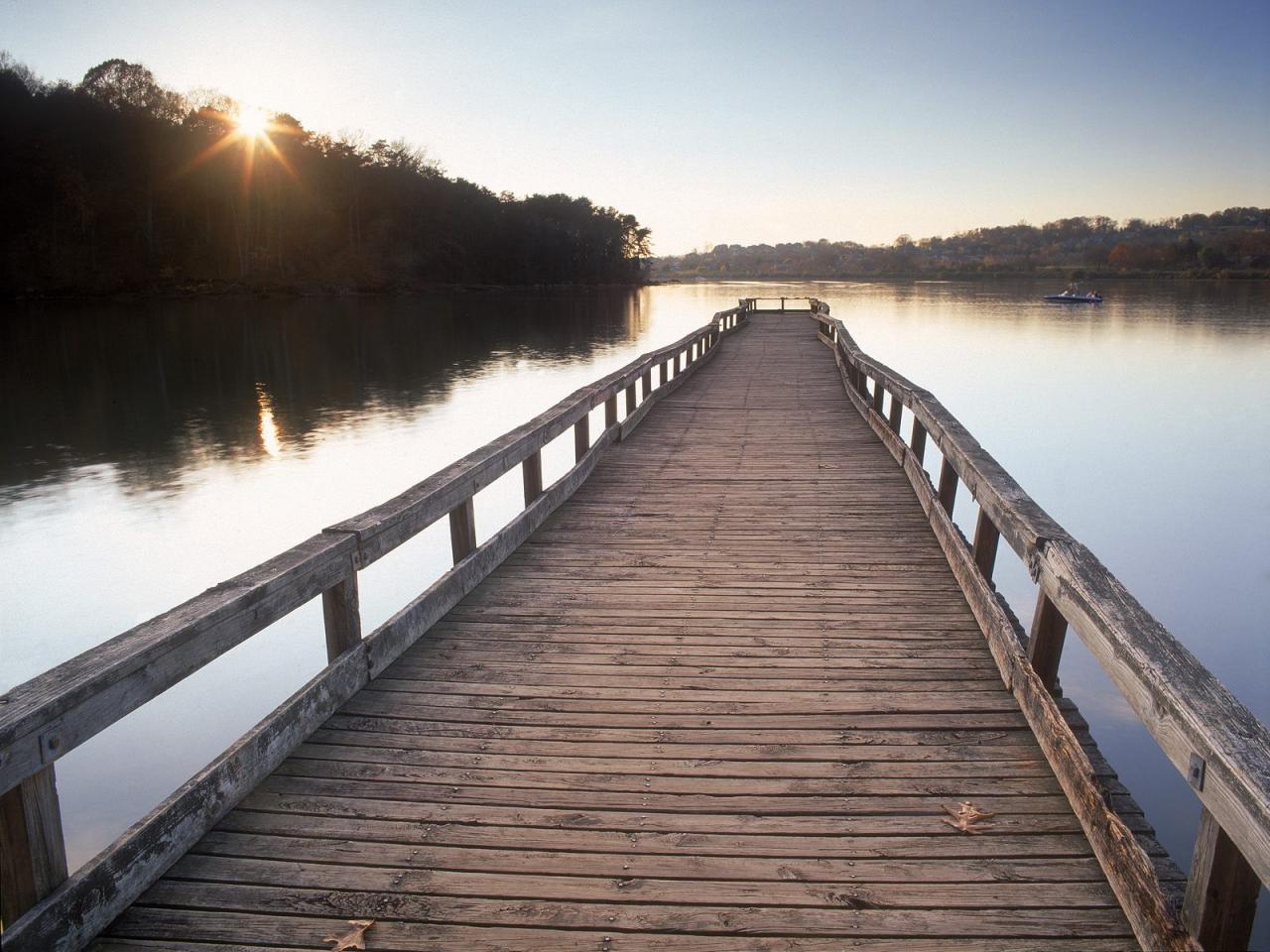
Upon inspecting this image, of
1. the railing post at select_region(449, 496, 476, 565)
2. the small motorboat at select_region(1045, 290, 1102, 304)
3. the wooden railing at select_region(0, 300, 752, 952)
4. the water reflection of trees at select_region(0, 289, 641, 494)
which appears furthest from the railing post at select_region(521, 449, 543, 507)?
the small motorboat at select_region(1045, 290, 1102, 304)

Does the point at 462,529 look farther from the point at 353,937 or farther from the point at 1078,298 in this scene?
the point at 1078,298

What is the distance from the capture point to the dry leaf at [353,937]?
2273mm

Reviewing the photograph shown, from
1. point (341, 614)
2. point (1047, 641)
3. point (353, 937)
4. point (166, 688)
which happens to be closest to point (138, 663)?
point (166, 688)

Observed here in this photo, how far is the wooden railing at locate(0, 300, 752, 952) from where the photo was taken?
2.02 meters

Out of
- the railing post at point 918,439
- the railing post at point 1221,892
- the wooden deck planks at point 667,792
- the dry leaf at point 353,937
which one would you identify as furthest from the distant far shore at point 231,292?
the railing post at point 1221,892

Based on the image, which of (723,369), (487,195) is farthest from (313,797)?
(487,195)

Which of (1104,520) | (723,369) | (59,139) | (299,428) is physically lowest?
(1104,520)

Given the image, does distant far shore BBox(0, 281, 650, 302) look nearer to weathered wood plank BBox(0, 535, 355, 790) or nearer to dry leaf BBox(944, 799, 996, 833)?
weathered wood plank BBox(0, 535, 355, 790)

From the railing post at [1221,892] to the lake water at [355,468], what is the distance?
531 centimetres

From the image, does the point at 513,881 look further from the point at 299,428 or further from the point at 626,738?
the point at 299,428

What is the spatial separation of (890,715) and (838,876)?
1119 mm

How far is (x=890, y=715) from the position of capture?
3.55 meters

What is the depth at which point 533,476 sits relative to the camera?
20.8 feet

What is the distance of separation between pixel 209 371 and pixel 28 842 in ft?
106
